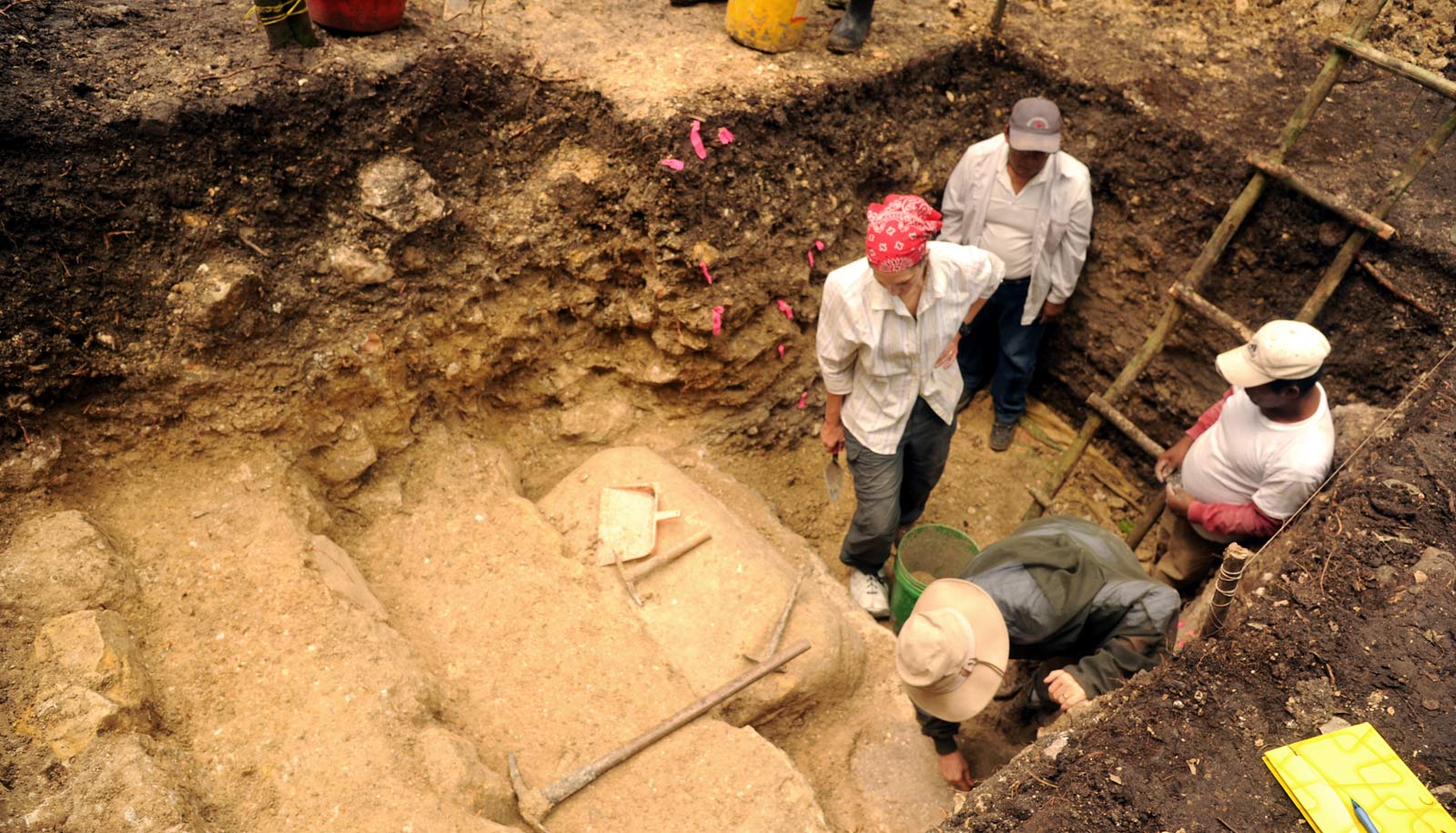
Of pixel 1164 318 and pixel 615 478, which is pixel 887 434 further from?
pixel 1164 318

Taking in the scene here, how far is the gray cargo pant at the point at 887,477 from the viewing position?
12.8 ft

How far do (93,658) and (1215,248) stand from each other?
4943 mm

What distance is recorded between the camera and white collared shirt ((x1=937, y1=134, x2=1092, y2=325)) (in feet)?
14.5

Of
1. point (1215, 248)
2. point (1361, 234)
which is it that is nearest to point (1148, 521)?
point (1215, 248)

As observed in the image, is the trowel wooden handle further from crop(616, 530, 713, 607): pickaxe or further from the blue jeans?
the blue jeans

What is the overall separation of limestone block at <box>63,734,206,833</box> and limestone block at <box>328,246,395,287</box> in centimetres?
192

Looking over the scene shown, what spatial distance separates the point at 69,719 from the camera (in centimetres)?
265

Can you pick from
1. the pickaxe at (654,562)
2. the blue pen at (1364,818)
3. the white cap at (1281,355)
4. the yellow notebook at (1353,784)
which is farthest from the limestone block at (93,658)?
the white cap at (1281,355)

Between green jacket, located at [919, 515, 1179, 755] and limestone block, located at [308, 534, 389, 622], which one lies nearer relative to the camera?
green jacket, located at [919, 515, 1179, 755]

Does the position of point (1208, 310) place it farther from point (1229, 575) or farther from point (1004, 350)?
point (1229, 575)

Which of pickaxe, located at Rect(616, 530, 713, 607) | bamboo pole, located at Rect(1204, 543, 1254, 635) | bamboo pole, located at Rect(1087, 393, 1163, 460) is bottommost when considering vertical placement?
pickaxe, located at Rect(616, 530, 713, 607)

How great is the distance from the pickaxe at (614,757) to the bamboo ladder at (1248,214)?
2311 mm

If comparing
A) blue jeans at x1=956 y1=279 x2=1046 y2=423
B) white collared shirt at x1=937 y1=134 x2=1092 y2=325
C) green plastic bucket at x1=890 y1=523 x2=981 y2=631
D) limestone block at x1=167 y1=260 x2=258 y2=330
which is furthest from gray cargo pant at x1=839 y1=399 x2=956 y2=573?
limestone block at x1=167 y1=260 x2=258 y2=330

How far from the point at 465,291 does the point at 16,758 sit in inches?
92.8
